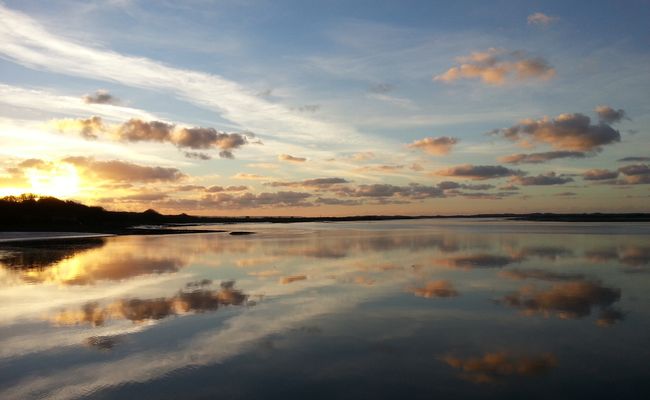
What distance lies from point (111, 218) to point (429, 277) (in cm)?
13832

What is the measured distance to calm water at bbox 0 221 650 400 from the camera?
9.64 meters

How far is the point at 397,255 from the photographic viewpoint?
3584 centimetres

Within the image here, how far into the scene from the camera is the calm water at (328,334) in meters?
9.64

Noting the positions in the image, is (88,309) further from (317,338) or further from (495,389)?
(495,389)

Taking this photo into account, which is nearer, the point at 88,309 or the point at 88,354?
the point at 88,354

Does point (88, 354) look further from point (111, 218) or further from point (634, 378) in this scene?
point (111, 218)

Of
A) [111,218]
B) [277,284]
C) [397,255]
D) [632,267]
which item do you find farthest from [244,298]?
[111,218]

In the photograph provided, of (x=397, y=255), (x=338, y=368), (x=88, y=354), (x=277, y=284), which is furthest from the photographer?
(x=397, y=255)

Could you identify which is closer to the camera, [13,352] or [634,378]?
[634,378]

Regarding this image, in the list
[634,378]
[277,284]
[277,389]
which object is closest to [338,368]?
[277,389]

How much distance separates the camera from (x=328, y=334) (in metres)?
13.5

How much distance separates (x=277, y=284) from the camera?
22.5m

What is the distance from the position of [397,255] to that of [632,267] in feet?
48.4

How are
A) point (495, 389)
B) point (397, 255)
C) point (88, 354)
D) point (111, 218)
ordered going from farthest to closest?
point (111, 218)
point (397, 255)
point (88, 354)
point (495, 389)
